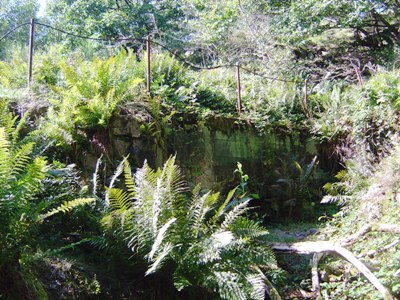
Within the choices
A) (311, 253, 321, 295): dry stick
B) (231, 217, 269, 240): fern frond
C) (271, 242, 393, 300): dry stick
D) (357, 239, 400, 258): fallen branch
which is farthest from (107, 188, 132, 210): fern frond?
(357, 239, 400, 258): fallen branch

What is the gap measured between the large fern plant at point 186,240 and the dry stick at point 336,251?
805mm

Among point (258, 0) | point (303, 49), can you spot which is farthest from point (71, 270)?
point (258, 0)

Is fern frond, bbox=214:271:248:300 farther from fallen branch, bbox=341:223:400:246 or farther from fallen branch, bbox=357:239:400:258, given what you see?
fallen branch, bbox=341:223:400:246

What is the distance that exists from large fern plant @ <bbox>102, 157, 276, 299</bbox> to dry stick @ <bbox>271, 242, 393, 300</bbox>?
0.81 meters

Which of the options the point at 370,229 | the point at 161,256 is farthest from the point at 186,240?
the point at 370,229

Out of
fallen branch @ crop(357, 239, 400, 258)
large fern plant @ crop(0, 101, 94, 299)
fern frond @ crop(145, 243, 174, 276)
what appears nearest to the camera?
large fern plant @ crop(0, 101, 94, 299)

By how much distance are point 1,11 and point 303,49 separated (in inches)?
706

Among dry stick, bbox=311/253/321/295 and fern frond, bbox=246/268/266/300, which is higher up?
fern frond, bbox=246/268/266/300

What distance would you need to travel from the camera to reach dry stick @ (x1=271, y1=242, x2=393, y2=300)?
3453 millimetres

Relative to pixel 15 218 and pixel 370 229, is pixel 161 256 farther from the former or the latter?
pixel 370 229

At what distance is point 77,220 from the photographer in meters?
3.96

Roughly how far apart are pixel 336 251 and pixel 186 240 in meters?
1.54

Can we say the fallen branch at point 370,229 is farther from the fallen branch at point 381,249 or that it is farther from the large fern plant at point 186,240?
the large fern plant at point 186,240

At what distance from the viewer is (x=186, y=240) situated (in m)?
3.61
